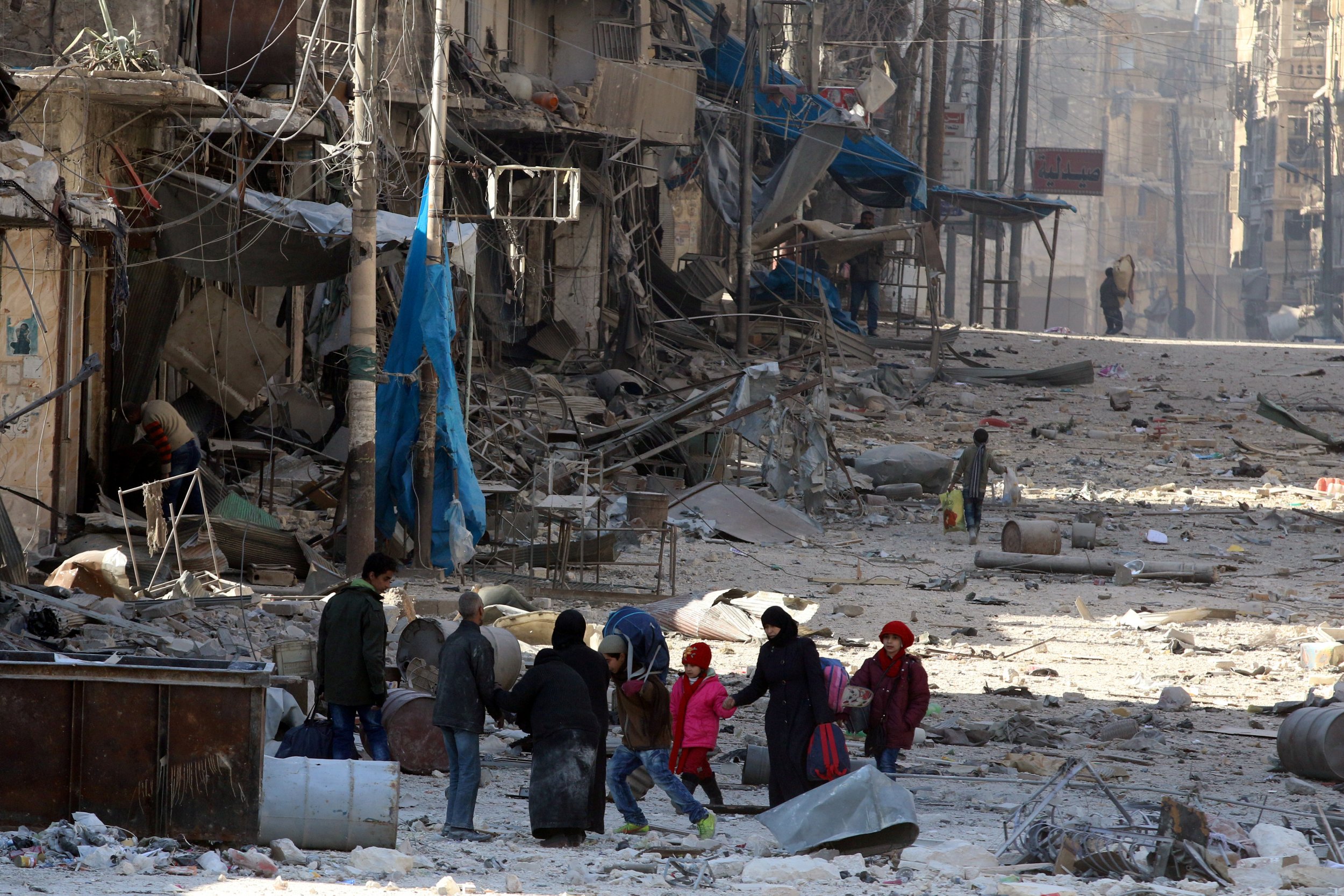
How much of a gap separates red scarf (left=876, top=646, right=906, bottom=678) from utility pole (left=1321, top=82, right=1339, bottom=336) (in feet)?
162

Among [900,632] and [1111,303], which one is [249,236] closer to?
[900,632]

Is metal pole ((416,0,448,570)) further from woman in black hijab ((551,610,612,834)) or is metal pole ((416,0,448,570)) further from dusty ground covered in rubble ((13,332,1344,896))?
woman in black hijab ((551,610,612,834))

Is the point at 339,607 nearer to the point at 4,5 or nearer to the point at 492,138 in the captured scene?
the point at 4,5

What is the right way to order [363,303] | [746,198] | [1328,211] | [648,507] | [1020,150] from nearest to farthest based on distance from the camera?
[363,303] < [648,507] < [746,198] < [1020,150] < [1328,211]

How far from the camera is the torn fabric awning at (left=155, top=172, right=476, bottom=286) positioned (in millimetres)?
12172

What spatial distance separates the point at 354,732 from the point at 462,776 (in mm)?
926

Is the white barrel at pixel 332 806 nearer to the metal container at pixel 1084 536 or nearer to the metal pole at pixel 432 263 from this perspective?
the metal pole at pixel 432 263

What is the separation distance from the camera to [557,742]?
20.2 feet

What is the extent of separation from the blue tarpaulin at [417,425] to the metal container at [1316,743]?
21.5 feet

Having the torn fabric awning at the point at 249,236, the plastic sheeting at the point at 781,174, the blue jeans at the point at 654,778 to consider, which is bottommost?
the blue jeans at the point at 654,778

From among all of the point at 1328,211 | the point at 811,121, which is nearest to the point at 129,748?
the point at 811,121

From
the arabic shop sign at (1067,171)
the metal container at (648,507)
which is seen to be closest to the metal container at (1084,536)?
the metal container at (648,507)

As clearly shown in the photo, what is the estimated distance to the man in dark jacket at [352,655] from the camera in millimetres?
6758

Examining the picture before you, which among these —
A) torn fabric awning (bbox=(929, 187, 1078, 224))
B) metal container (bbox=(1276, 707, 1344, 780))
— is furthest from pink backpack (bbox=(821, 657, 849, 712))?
torn fabric awning (bbox=(929, 187, 1078, 224))
